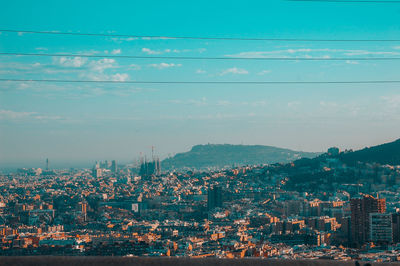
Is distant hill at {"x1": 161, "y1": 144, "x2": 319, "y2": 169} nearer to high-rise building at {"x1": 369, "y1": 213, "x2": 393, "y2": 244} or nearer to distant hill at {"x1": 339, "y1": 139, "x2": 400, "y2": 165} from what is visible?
distant hill at {"x1": 339, "y1": 139, "x2": 400, "y2": 165}

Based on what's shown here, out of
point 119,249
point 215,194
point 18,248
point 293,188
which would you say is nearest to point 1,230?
point 18,248

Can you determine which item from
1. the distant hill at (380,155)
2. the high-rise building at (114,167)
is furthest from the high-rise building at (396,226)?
the high-rise building at (114,167)

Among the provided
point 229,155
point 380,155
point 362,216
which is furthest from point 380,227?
point 229,155

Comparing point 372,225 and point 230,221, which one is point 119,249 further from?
point 230,221

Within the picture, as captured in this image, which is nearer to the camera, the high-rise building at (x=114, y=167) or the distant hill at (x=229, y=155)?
the distant hill at (x=229, y=155)

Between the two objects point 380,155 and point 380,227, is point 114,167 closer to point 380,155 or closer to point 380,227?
point 380,155

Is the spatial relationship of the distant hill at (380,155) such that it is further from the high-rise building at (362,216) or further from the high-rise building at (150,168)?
the high-rise building at (150,168)
